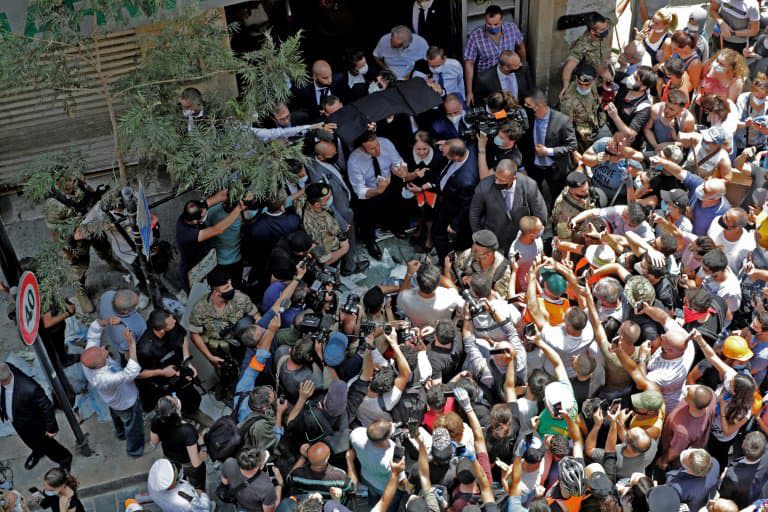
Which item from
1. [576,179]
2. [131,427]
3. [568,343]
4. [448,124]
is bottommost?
[131,427]

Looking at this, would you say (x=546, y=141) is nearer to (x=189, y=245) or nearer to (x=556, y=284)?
(x=556, y=284)

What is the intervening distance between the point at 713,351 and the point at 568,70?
431 cm

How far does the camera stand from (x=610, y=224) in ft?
26.6

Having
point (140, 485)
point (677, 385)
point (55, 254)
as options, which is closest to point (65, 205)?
point (55, 254)

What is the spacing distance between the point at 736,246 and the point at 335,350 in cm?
367

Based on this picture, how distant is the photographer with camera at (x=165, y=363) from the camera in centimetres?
733

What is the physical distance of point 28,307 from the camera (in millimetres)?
6641

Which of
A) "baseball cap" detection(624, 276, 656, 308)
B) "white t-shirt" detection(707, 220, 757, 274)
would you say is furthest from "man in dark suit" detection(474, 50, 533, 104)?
"baseball cap" detection(624, 276, 656, 308)

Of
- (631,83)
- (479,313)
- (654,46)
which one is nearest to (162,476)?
(479,313)

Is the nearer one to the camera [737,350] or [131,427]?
[737,350]

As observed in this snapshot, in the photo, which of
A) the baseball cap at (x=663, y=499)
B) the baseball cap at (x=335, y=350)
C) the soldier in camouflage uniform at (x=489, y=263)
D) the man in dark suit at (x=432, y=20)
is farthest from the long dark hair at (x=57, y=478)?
the man in dark suit at (x=432, y=20)

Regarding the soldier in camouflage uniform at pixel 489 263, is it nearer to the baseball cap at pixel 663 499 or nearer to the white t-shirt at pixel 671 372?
the white t-shirt at pixel 671 372

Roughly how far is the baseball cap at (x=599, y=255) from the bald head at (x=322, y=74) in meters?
3.50

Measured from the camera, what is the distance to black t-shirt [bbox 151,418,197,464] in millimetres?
6727
